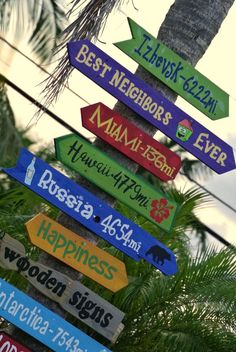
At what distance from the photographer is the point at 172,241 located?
9.77m

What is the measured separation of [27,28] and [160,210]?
22.4 feet

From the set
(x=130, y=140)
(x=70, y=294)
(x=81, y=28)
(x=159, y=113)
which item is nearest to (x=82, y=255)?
(x=70, y=294)

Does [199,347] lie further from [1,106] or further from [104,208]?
[1,106]

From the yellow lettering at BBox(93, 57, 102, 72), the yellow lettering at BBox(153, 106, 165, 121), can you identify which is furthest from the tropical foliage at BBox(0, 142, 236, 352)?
the yellow lettering at BBox(93, 57, 102, 72)

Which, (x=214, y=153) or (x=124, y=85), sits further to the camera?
(x=214, y=153)

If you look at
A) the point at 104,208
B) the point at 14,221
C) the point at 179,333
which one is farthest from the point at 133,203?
the point at 14,221

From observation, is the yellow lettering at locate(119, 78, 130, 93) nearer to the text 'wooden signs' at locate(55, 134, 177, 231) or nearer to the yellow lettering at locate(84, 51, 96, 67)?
the yellow lettering at locate(84, 51, 96, 67)

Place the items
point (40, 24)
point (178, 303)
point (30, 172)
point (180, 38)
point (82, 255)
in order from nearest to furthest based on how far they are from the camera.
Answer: point (30, 172) < point (82, 255) < point (180, 38) < point (178, 303) < point (40, 24)

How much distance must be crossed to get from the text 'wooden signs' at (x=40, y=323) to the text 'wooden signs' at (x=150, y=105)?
4.86 feet

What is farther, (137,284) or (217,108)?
(137,284)

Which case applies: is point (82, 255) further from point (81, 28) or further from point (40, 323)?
point (81, 28)

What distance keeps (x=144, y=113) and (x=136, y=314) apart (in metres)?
2.62

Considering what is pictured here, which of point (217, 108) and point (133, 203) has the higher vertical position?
point (217, 108)

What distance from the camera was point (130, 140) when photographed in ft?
22.9
